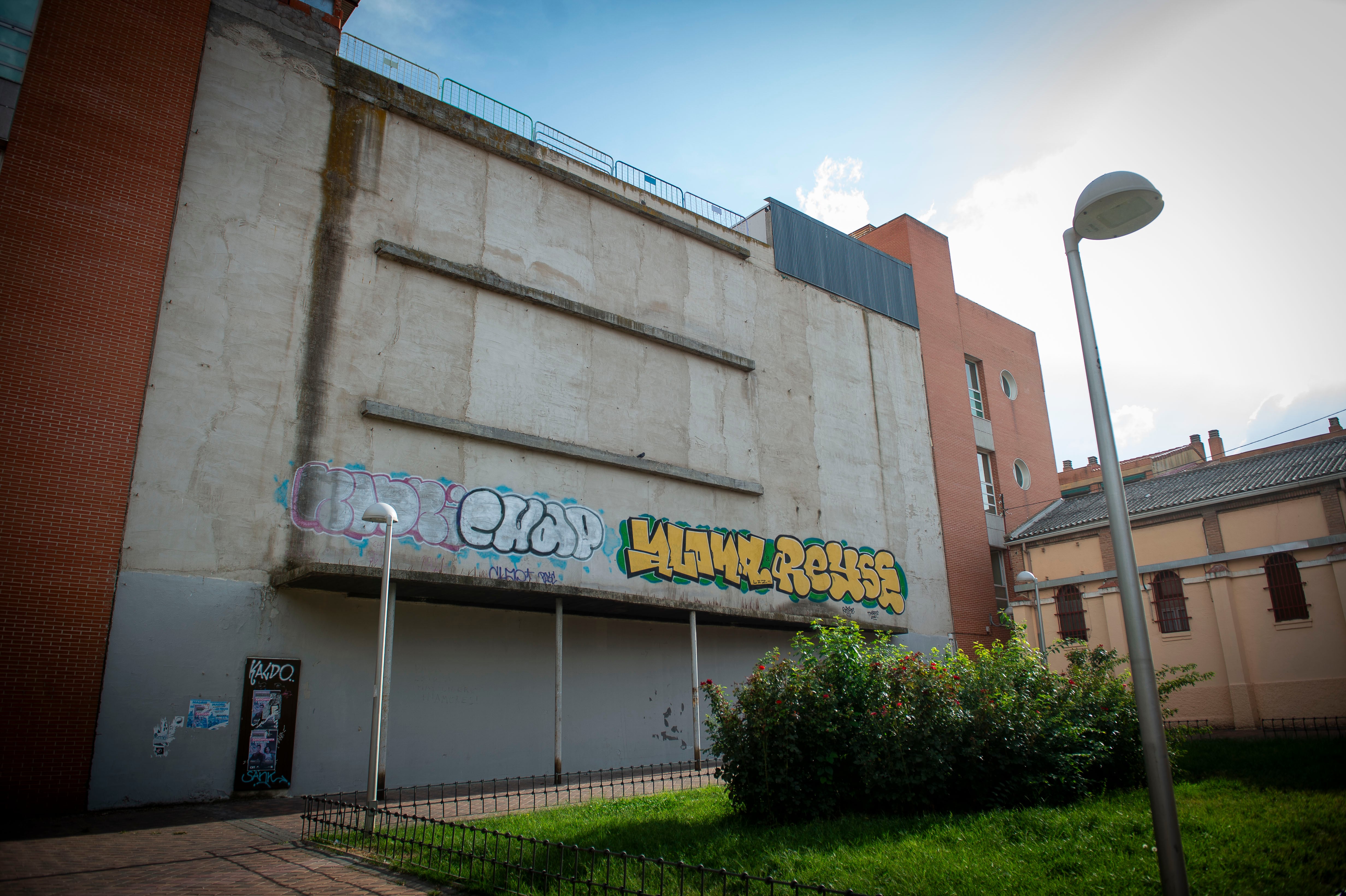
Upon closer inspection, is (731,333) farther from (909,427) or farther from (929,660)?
(929,660)

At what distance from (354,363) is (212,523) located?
4.06m

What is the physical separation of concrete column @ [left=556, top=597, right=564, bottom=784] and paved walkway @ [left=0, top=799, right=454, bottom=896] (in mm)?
4774

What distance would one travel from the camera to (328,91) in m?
17.2

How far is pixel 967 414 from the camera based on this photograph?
97.1 ft

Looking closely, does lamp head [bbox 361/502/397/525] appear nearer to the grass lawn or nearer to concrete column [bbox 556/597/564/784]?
the grass lawn

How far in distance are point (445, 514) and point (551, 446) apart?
298cm

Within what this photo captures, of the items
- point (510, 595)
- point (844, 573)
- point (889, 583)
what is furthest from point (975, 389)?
point (510, 595)

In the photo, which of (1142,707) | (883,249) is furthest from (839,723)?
(883,249)

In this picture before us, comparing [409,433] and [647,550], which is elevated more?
[409,433]

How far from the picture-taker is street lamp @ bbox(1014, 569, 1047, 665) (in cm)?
2127

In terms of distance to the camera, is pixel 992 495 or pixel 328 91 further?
pixel 992 495

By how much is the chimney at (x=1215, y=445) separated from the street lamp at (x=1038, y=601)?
71.9 feet

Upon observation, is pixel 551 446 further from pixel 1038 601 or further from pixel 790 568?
pixel 1038 601

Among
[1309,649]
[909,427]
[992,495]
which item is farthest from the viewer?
[992,495]
